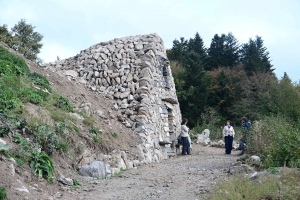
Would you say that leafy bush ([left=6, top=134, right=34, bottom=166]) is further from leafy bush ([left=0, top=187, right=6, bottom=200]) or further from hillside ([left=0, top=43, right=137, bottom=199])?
leafy bush ([left=0, top=187, right=6, bottom=200])

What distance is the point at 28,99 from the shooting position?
768 cm

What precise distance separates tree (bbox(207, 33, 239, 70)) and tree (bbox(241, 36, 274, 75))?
103cm

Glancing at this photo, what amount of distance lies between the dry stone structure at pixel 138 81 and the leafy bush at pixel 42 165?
388 cm

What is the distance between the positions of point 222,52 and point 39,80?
96.4 feet

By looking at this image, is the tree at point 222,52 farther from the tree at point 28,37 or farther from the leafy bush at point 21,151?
the leafy bush at point 21,151

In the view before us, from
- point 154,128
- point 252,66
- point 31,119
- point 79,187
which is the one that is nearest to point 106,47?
point 154,128

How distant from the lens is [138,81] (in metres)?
12.1

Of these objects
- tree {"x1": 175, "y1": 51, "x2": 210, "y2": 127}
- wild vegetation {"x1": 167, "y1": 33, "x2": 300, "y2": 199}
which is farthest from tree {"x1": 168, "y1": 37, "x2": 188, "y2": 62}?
tree {"x1": 175, "y1": 51, "x2": 210, "y2": 127}

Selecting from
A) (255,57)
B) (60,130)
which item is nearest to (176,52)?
(255,57)

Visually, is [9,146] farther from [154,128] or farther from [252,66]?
[252,66]

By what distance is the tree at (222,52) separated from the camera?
116ft

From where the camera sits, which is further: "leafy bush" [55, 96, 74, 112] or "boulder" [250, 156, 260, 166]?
"leafy bush" [55, 96, 74, 112]

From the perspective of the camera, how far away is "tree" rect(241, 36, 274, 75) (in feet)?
107

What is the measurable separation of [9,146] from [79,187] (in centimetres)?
145
